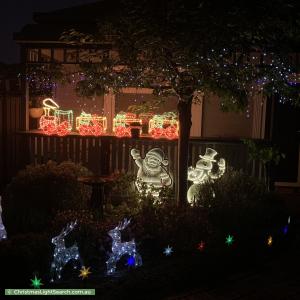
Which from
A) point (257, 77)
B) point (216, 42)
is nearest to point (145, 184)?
point (257, 77)

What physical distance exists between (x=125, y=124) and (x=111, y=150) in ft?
2.98

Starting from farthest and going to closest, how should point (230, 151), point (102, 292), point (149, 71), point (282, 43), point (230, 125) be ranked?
point (230, 125), point (230, 151), point (149, 71), point (282, 43), point (102, 292)

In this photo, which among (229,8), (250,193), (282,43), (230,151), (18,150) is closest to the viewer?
(229,8)

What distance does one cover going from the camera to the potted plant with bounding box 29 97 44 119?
11359mm

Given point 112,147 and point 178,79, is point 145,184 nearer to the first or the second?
point 112,147

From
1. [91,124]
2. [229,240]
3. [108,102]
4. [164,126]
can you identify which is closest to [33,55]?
[108,102]

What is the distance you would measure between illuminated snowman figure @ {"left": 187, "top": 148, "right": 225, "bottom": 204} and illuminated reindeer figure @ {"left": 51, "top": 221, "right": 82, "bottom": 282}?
3.66 meters

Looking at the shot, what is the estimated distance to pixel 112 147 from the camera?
1003 cm

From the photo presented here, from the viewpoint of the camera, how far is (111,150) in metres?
10.0

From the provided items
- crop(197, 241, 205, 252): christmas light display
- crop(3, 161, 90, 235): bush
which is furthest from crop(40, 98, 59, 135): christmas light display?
crop(197, 241, 205, 252): christmas light display

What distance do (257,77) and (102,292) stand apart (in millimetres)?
3850

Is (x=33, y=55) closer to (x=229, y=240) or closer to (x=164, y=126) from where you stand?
(x=164, y=126)

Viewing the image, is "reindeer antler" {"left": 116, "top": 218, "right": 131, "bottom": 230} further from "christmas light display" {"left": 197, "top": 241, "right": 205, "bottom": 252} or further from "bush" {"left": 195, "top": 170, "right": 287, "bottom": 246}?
→ "bush" {"left": 195, "top": 170, "right": 287, "bottom": 246}

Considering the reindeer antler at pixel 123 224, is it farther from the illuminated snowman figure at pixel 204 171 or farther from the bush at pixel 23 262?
the illuminated snowman figure at pixel 204 171
